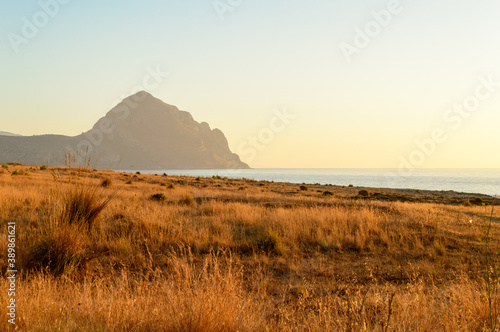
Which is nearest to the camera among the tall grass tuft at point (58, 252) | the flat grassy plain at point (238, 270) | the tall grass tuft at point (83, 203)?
the flat grassy plain at point (238, 270)

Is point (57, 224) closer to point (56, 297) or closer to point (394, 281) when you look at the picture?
point (56, 297)

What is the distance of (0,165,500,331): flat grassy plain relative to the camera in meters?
3.56

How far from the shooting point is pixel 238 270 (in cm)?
611

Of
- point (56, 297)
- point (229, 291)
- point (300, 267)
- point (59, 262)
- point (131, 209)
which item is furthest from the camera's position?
point (131, 209)

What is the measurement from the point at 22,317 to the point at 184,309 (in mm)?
1790

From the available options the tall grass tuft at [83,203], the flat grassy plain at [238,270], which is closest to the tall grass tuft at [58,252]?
the flat grassy plain at [238,270]

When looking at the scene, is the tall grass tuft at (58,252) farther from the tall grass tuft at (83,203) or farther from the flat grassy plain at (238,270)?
the tall grass tuft at (83,203)

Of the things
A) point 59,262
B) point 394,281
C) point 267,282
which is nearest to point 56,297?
point 59,262

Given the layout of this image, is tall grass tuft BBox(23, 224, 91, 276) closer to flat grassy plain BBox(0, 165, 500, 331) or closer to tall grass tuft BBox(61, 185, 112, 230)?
flat grassy plain BBox(0, 165, 500, 331)

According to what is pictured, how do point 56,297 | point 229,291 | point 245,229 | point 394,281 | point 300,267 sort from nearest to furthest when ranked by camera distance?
1. point 229,291
2. point 56,297
3. point 394,281
4. point 300,267
5. point 245,229

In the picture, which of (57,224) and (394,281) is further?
(394,281)

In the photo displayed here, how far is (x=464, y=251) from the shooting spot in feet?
29.5

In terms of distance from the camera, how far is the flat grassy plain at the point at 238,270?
140 inches

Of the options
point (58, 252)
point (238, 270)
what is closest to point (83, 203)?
point (58, 252)
